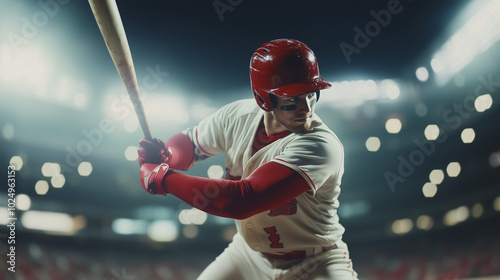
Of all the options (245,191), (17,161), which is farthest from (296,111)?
(17,161)

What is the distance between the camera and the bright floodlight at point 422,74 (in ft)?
28.3

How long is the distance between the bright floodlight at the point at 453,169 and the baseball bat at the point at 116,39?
931 centimetres

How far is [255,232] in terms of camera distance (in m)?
1.87

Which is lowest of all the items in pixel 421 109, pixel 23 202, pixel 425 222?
pixel 425 222

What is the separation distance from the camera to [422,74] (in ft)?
28.6

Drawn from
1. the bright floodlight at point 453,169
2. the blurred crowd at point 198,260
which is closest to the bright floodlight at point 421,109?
the bright floodlight at point 453,169

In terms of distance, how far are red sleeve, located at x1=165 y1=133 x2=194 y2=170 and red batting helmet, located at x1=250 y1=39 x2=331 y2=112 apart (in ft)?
2.05

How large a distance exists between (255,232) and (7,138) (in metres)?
7.39

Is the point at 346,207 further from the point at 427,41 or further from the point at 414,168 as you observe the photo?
the point at 427,41

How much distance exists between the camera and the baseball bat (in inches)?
65.4

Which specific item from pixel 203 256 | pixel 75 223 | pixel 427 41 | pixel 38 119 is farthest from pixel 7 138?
pixel 427 41

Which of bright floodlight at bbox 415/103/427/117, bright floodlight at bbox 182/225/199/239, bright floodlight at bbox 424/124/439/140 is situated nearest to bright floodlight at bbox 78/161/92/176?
bright floodlight at bbox 182/225/199/239

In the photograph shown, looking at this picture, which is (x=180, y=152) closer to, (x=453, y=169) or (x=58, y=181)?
(x=58, y=181)

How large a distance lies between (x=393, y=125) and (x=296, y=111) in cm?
855
